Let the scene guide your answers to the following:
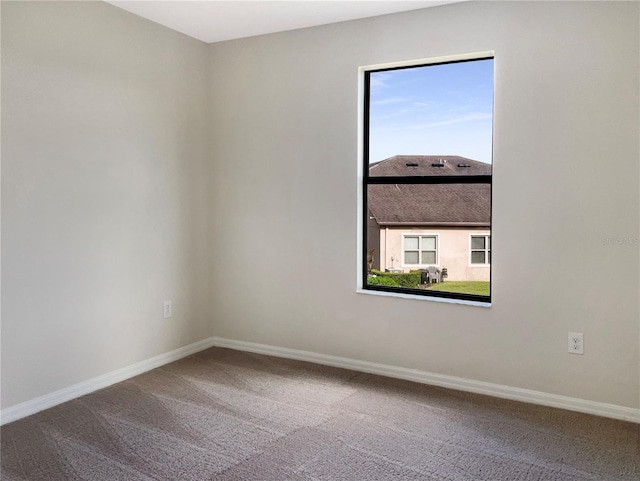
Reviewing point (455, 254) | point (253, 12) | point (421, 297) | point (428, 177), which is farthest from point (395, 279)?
point (253, 12)

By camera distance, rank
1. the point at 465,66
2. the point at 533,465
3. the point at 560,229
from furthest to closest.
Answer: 1. the point at 465,66
2. the point at 560,229
3. the point at 533,465

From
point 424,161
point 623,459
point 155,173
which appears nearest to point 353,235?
point 424,161

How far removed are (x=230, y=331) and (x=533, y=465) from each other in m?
2.45

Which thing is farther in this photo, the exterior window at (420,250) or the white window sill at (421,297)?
the exterior window at (420,250)

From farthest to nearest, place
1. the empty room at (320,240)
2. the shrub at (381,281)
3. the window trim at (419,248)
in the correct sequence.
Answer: the shrub at (381,281)
the window trim at (419,248)
the empty room at (320,240)

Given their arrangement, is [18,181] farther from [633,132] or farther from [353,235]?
[633,132]

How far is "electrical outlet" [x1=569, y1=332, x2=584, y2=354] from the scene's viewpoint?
2.95 metres

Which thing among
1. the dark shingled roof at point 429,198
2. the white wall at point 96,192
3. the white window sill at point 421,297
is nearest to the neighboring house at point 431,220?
the dark shingled roof at point 429,198

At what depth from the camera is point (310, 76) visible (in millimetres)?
3719

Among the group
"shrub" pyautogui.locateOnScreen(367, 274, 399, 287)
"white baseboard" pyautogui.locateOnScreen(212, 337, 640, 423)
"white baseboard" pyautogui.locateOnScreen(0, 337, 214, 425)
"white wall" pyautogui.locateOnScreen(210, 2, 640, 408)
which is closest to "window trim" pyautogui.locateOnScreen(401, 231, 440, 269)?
"shrub" pyautogui.locateOnScreen(367, 274, 399, 287)

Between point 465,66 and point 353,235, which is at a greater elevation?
point 465,66

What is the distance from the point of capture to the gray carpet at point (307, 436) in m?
2.33

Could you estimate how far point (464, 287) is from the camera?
3391 mm

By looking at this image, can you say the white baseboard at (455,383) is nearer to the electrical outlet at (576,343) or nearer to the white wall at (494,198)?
the white wall at (494,198)
